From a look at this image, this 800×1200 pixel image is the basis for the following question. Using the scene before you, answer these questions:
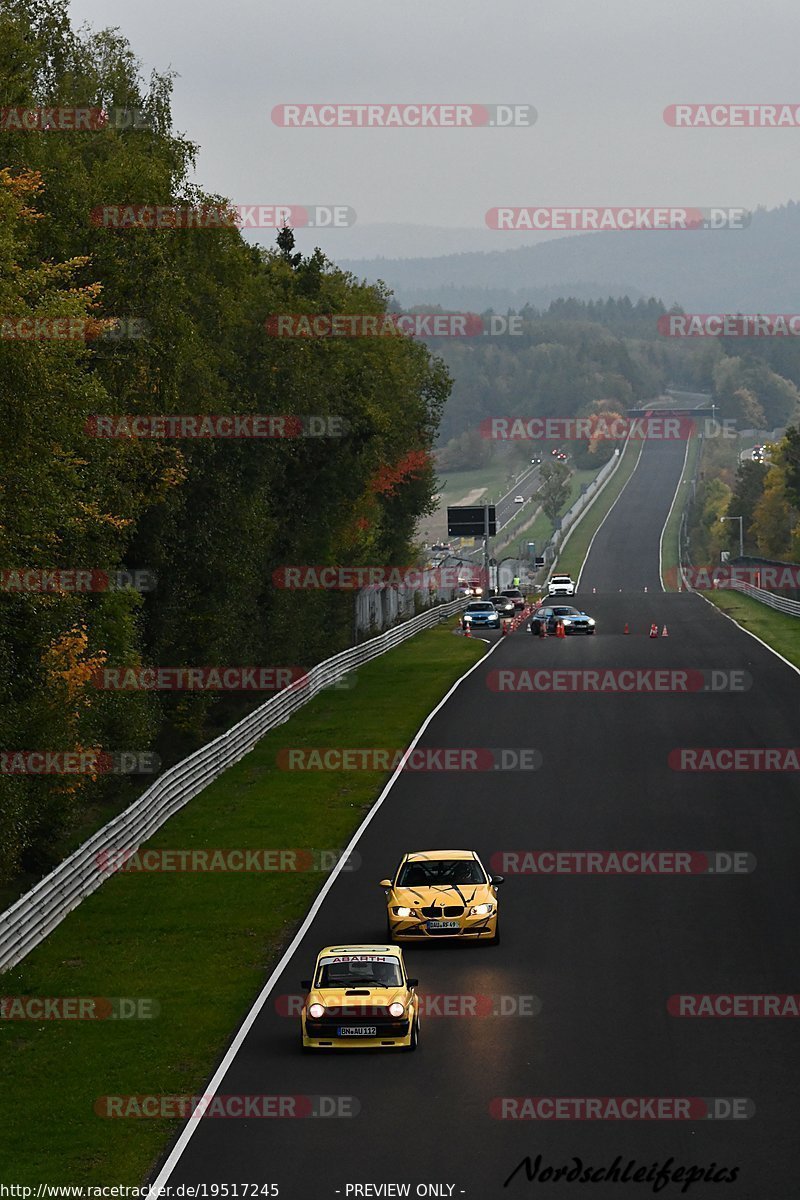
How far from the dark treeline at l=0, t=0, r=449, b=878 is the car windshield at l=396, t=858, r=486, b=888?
7.91 metres

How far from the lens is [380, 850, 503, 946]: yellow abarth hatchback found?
25203 mm

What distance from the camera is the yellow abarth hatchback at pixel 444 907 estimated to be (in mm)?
25203

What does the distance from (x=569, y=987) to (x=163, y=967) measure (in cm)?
691

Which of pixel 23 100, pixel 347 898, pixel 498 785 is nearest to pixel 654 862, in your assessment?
pixel 347 898

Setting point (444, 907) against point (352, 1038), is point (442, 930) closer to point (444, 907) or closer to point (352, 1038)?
point (444, 907)

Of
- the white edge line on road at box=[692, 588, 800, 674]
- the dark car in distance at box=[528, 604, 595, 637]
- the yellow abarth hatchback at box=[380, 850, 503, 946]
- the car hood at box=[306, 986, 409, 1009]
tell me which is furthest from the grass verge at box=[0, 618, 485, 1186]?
the dark car in distance at box=[528, 604, 595, 637]

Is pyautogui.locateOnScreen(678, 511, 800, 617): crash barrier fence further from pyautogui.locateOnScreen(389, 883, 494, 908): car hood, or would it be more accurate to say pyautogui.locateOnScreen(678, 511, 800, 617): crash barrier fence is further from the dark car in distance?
pyautogui.locateOnScreen(389, 883, 494, 908): car hood

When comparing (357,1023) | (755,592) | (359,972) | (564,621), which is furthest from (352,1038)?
(755,592)

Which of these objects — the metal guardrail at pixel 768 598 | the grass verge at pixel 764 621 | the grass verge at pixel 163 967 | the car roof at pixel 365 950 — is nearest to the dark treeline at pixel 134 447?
the grass verge at pixel 163 967

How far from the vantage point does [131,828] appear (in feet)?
113

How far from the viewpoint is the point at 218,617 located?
50.5m

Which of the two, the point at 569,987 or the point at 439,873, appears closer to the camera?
the point at 569,987

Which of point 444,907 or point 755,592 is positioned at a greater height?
point 444,907

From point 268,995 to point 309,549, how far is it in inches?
1698
